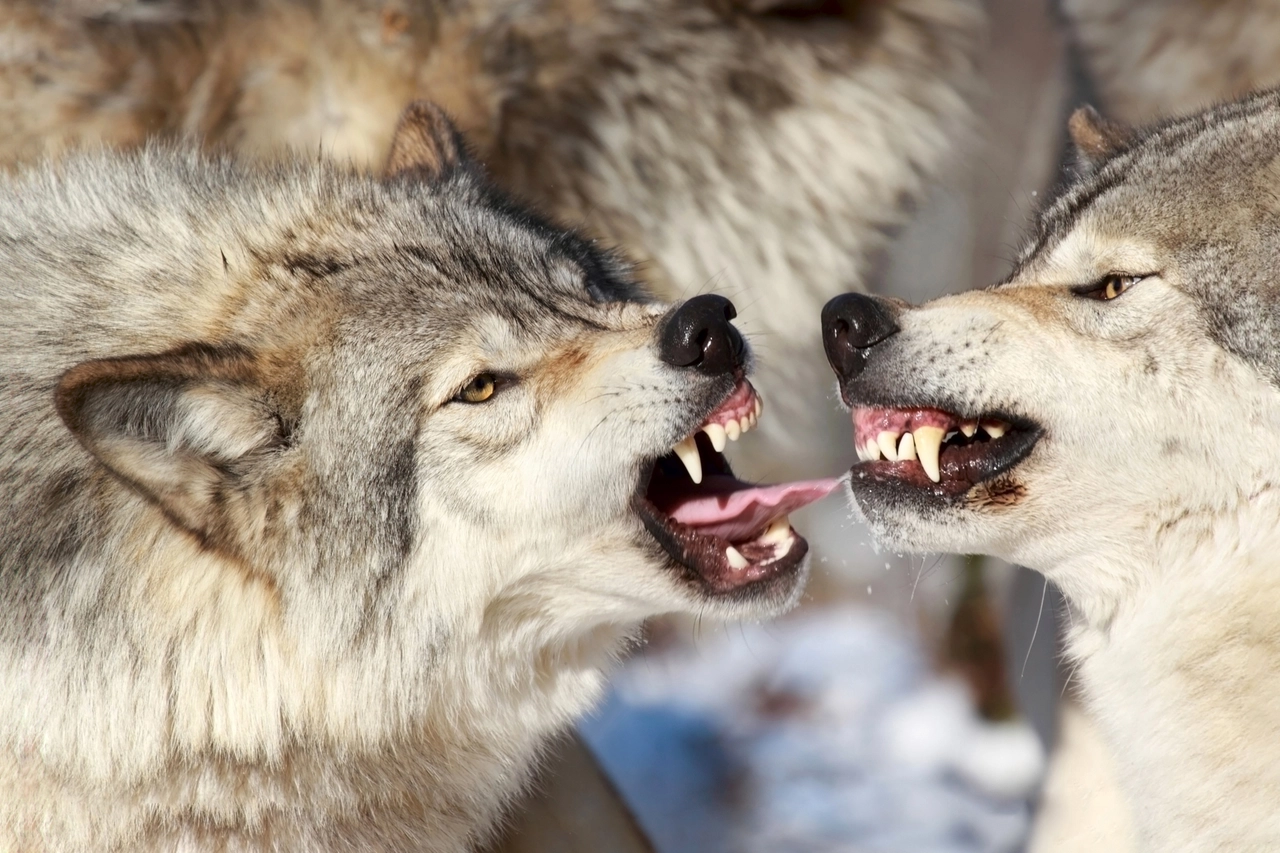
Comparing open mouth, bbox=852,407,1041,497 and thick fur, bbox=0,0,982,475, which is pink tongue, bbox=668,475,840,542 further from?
thick fur, bbox=0,0,982,475

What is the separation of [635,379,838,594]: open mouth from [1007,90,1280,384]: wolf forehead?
53 cm

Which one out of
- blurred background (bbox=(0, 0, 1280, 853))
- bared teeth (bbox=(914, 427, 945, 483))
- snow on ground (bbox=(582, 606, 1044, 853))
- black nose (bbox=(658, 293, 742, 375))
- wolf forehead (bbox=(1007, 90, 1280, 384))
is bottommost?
snow on ground (bbox=(582, 606, 1044, 853))

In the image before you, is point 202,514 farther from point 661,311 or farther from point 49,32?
point 49,32

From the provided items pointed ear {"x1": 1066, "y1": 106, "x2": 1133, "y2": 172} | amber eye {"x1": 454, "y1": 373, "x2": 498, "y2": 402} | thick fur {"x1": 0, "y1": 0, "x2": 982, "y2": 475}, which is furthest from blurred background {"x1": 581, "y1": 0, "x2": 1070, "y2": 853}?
amber eye {"x1": 454, "y1": 373, "x2": 498, "y2": 402}

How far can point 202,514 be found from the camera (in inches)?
61.4

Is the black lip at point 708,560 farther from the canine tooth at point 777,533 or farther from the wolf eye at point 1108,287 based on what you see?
the wolf eye at point 1108,287

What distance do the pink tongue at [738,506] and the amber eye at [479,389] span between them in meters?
0.34

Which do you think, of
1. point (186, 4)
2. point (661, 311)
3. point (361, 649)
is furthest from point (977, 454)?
point (186, 4)

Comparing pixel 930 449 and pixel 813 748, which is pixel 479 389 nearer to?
pixel 930 449

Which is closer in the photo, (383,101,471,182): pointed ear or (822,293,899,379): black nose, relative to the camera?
(822,293,899,379): black nose

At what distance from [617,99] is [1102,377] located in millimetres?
1519

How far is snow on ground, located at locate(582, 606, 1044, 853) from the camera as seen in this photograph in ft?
10.4

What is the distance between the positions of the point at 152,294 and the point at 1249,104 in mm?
1699

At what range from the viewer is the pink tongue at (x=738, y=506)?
1771mm
